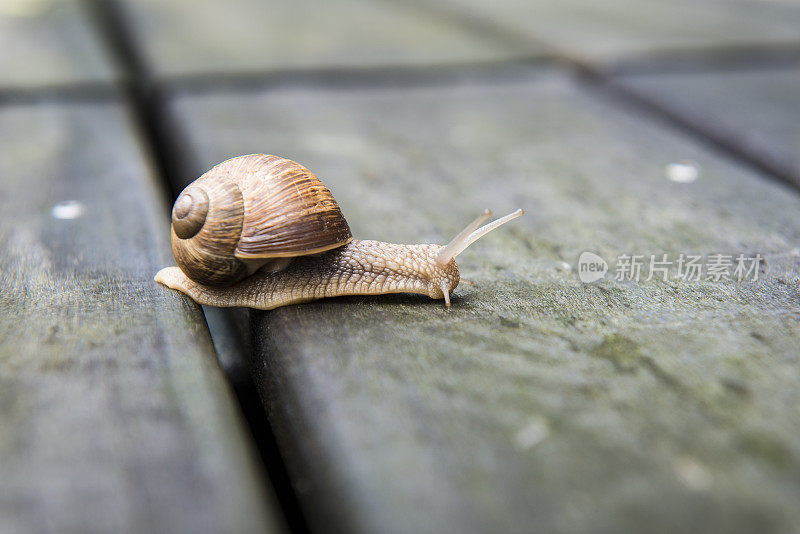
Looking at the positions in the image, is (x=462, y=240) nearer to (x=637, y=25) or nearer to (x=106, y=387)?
(x=106, y=387)

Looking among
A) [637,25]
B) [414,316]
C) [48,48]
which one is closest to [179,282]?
[414,316]

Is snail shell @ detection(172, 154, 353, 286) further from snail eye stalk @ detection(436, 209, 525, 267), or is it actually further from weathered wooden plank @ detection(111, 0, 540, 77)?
weathered wooden plank @ detection(111, 0, 540, 77)

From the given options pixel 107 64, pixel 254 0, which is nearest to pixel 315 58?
pixel 107 64

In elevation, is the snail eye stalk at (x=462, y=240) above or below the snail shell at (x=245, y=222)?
below

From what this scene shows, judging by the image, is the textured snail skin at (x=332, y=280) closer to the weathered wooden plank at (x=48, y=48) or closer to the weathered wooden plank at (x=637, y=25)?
the weathered wooden plank at (x=48, y=48)

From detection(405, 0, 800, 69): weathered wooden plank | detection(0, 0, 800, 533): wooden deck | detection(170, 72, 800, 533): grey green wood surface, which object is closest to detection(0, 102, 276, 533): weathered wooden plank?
detection(0, 0, 800, 533): wooden deck

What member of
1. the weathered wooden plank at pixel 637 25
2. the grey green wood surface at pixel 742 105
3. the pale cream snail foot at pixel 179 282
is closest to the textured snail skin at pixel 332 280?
the pale cream snail foot at pixel 179 282

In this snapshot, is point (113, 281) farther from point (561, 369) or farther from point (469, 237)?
point (561, 369)
